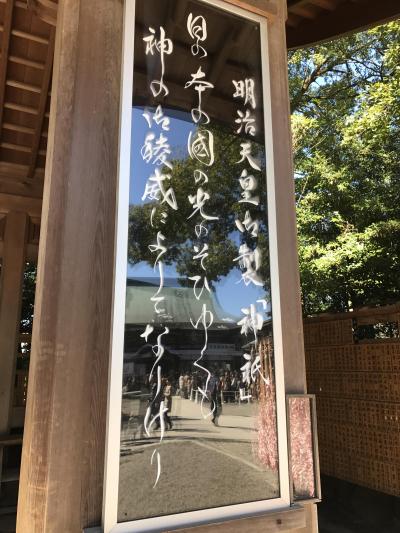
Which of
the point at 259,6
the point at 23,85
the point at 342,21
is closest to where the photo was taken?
the point at 259,6

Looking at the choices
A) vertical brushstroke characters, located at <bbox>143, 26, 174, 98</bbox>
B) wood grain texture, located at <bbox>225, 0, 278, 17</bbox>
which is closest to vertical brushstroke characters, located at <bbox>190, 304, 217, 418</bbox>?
vertical brushstroke characters, located at <bbox>143, 26, 174, 98</bbox>

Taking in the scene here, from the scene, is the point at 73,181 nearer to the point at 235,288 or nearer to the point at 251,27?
the point at 235,288

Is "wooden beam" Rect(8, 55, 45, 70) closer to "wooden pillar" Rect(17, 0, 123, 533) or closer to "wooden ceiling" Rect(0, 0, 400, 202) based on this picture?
"wooden ceiling" Rect(0, 0, 400, 202)

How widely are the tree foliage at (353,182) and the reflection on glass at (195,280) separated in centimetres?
642

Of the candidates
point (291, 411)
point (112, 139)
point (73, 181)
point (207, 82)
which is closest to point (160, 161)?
point (112, 139)

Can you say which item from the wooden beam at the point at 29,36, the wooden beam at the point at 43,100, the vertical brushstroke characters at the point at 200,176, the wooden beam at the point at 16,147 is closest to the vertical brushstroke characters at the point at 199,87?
the vertical brushstroke characters at the point at 200,176

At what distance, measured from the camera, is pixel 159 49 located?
2.20 metres

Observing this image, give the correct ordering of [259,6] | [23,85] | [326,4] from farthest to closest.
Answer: [23,85] < [326,4] < [259,6]

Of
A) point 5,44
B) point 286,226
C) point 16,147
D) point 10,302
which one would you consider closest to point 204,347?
point 286,226

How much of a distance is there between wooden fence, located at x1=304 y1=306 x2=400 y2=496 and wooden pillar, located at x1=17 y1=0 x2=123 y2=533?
13.9 feet

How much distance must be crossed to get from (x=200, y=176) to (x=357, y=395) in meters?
4.46

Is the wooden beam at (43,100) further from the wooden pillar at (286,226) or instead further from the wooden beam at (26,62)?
the wooden pillar at (286,226)

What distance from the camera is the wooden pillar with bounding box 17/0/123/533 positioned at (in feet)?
5.57

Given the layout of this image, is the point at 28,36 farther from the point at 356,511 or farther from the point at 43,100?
the point at 356,511
